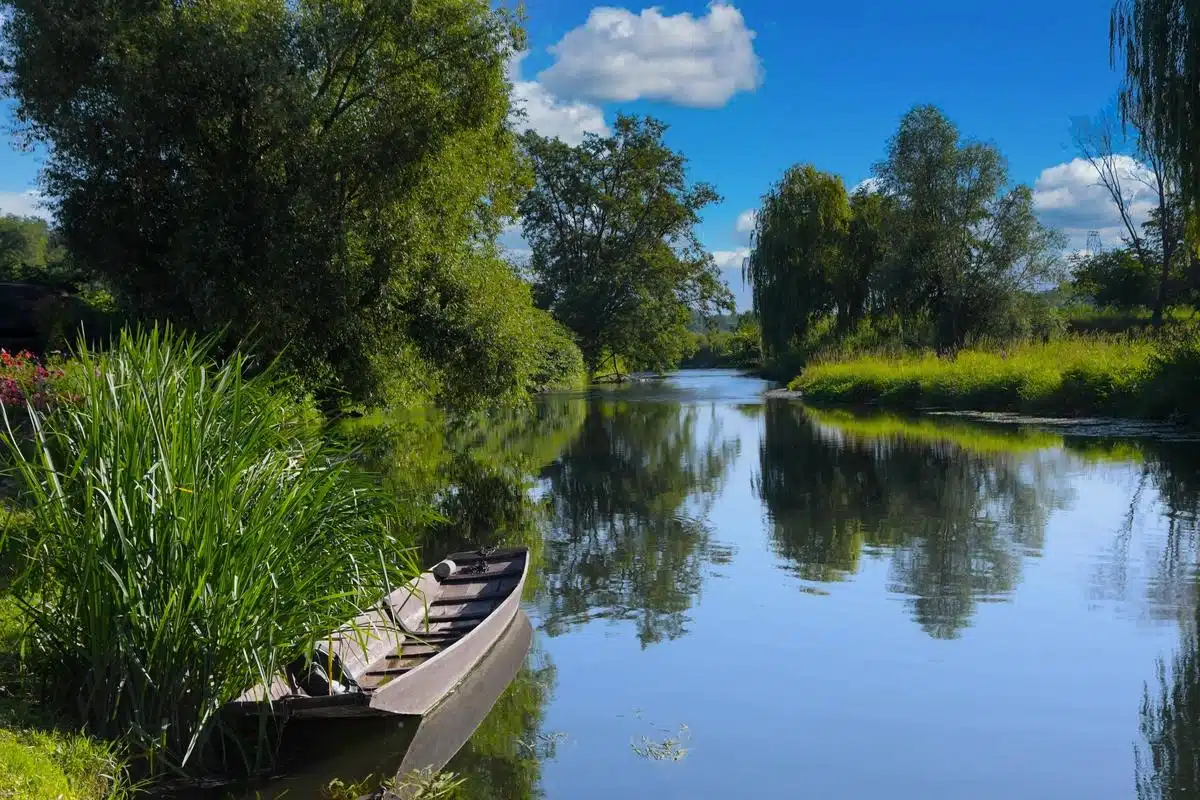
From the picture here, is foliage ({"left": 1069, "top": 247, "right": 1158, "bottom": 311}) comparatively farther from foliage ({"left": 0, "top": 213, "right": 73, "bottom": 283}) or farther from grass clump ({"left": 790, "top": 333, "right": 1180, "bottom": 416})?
foliage ({"left": 0, "top": 213, "right": 73, "bottom": 283})

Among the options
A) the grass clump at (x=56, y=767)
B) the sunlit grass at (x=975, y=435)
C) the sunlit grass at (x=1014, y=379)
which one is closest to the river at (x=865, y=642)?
the grass clump at (x=56, y=767)

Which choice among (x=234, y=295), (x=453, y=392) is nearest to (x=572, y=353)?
(x=453, y=392)

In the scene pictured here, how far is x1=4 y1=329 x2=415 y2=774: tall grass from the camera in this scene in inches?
213

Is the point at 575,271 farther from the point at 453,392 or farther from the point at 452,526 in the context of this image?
the point at 452,526

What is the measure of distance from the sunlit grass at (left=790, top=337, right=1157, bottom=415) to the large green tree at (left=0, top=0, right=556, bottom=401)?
16.5 meters

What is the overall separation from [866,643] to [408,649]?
3673 millimetres

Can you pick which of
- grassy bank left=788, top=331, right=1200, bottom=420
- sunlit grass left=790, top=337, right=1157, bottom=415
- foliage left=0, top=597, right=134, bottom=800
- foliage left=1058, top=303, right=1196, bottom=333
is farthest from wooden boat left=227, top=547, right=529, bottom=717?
foliage left=1058, top=303, right=1196, bottom=333

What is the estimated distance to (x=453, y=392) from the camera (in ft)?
63.1

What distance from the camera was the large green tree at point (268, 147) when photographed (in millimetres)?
15641

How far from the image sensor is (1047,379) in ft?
88.7

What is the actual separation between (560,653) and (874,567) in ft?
14.0

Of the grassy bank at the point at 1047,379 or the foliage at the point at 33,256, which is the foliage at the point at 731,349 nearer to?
the grassy bank at the point at 1047,379

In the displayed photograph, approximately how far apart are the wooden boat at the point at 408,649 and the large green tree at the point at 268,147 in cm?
799

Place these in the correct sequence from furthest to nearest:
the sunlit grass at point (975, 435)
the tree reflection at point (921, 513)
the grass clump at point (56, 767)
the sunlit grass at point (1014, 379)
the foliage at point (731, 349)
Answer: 1. the foliage at point (731, 349)
2. the sunlit grass at point (1014, 379)
3. the sunlit grass at point (975, 435)
4. the tree reflection at point (921, 513)
5. the grass clump at point (56, 767)
